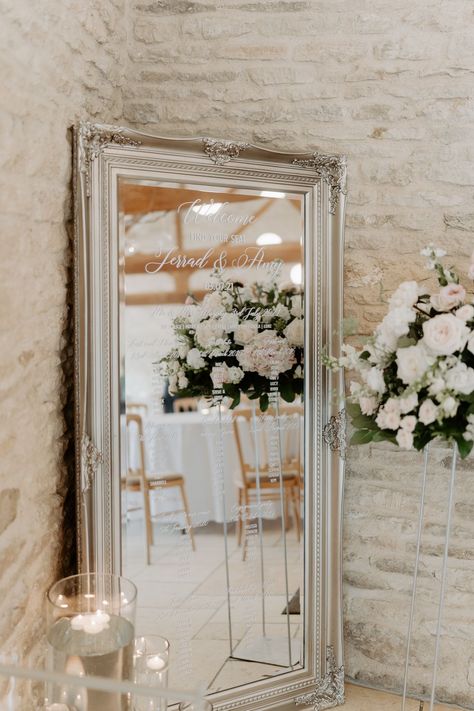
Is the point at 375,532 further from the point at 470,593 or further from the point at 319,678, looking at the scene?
the point at 319,678

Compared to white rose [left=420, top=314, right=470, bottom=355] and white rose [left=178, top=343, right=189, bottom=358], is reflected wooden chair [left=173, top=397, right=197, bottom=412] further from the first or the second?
white rose [left=420, top=314, right=470, bottom=355]

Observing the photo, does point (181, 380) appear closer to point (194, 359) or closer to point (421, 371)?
point (194, 359)

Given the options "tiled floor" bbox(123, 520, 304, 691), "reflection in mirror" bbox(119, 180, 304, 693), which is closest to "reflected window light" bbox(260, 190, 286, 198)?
"reflection in mirror" bbox(119, 180, 304, 693)

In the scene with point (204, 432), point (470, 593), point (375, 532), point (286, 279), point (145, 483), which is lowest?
point (470, 593)

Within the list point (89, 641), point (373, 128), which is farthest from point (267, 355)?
point (89, 641)

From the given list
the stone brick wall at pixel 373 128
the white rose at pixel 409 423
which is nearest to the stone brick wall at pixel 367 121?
the stone brick wall at pixel 373 128

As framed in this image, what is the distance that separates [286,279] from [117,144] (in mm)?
733

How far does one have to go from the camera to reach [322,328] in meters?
2.36

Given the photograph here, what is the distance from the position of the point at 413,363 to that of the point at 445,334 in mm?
119

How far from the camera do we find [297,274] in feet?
7.71

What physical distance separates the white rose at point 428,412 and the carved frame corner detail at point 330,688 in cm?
109

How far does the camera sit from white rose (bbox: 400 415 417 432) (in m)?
1.87

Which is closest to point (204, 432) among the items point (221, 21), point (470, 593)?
point (470, 593)

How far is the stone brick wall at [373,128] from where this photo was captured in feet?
8.00
